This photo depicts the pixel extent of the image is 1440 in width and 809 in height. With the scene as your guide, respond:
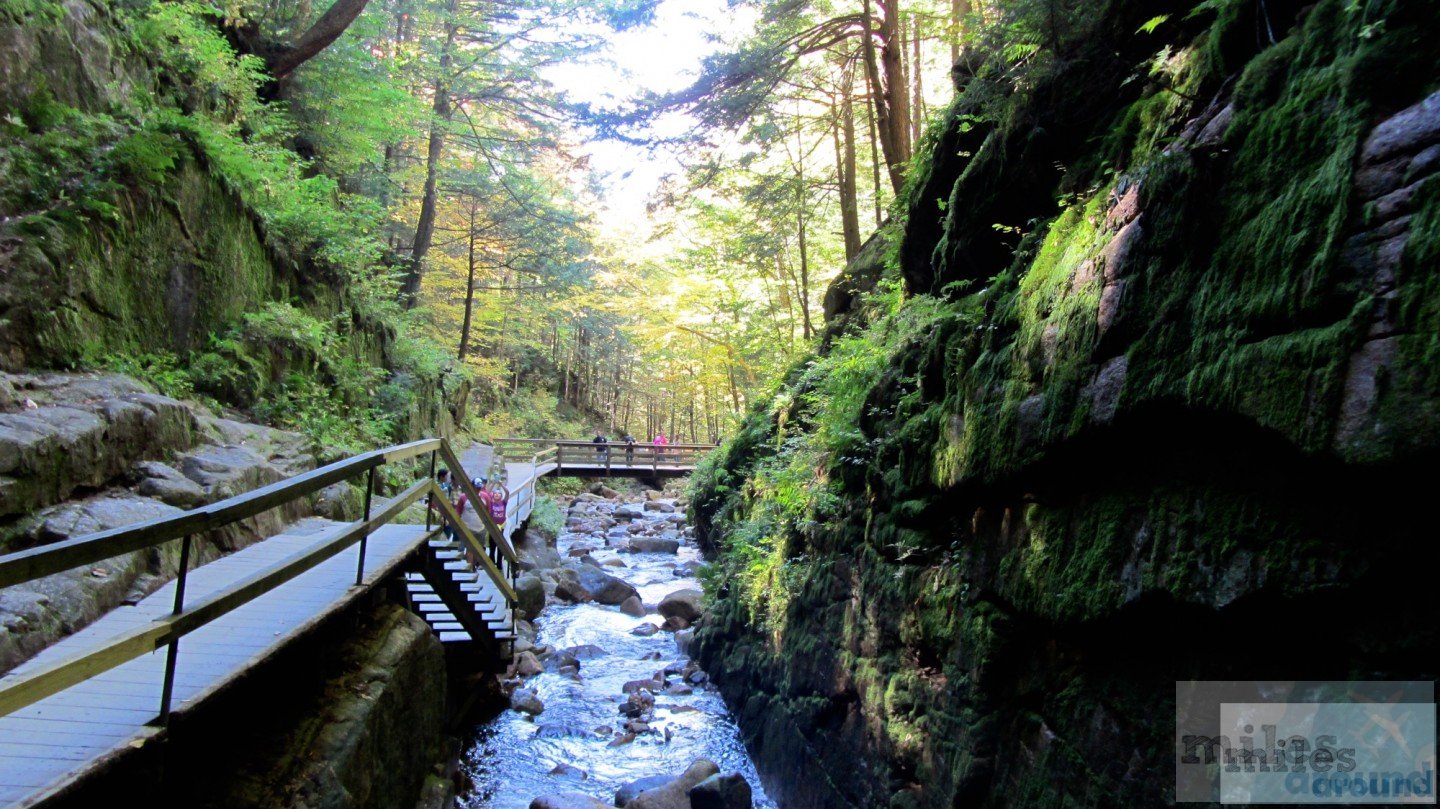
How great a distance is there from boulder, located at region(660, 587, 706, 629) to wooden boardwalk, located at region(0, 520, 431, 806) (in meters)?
7.63

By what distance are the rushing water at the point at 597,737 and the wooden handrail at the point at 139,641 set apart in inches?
151

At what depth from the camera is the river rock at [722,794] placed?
6426 mm

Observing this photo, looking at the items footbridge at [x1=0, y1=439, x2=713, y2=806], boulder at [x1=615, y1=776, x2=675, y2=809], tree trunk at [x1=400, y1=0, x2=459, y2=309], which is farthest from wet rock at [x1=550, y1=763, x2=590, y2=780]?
tree trunk at [x1=400, y1=0, x2=459, y2=309]

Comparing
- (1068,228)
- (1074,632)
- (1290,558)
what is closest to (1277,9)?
(1068,228)

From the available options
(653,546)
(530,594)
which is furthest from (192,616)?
(653,546)

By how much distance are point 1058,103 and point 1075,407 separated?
285 centimetres

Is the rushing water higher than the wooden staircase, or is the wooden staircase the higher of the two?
the wooden staircase

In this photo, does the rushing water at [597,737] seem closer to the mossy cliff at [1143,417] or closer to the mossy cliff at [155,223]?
the mossy cliff at [1143,417]

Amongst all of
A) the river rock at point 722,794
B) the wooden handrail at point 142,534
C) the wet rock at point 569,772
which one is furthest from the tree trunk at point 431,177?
the wooden handrail at point 142,534

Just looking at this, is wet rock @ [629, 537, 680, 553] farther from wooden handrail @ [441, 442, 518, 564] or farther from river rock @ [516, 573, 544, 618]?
wooden handrail @ [441, 442, 518, 564]

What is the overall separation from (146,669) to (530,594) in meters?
8.18

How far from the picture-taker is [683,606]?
41.7ft

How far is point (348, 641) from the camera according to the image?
4.97 m

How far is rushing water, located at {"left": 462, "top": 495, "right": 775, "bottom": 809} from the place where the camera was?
23.7ft
